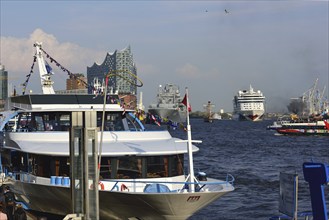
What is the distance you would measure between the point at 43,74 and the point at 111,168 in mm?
9948

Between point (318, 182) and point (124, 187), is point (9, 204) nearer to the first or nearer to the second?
point (124, 187)

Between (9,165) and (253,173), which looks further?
(253,173)

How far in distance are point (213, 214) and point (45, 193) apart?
8.76 m

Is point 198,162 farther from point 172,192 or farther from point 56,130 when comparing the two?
point 172,192

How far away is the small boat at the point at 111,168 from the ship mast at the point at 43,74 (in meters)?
3.53

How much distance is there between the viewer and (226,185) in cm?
1853

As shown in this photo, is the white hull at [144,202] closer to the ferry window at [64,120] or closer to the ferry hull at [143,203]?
the ferry hull at [143,203]

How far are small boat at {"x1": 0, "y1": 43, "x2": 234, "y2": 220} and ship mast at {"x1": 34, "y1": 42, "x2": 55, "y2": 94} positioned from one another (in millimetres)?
3533

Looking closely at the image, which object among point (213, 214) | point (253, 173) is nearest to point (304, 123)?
point (253, 173)

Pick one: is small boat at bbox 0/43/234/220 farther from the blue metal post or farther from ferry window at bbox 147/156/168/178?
the blue metal post

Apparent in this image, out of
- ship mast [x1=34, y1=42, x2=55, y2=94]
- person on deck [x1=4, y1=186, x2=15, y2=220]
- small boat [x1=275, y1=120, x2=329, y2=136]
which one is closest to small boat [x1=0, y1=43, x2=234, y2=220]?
person on deck [x1=4, y1=186, x2=15, y2=220]

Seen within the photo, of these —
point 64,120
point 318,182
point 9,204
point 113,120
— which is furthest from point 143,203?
point 64,120

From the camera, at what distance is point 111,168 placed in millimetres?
18781

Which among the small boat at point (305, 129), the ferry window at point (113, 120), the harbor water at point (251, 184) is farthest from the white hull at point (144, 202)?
the small boat at point (305, 129)
